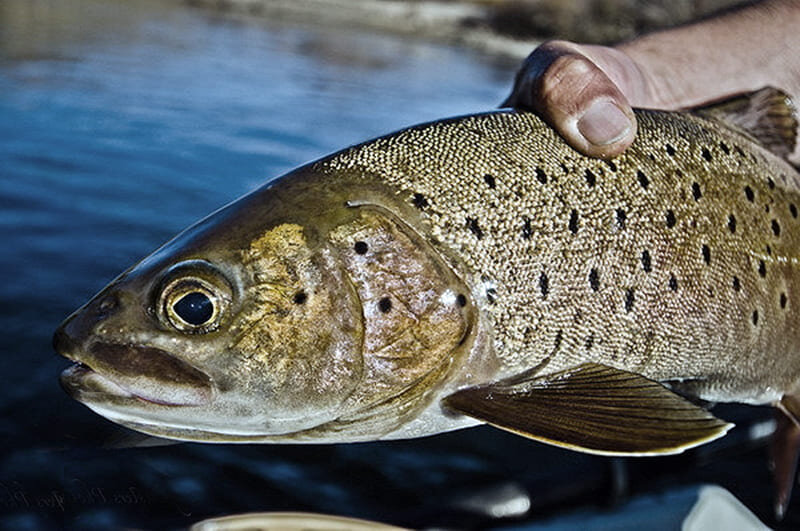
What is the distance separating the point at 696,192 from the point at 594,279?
50cm

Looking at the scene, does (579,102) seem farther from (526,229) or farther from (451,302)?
(451,302)

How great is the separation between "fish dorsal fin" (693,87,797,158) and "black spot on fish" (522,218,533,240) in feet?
3.25

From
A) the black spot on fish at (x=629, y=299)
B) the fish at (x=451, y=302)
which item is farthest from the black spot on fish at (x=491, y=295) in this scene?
the black spot on fish at (x=629, y=299)

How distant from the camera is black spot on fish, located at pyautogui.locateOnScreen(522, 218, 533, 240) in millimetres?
2244

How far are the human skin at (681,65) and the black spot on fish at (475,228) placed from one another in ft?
1.78

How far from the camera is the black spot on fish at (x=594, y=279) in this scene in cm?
228

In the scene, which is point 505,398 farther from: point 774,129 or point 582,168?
point 774,129

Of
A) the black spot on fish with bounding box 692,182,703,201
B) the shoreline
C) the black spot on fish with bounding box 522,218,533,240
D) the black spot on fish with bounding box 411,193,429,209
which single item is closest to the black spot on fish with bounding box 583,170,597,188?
the black spot on fish with bounding box 522,218,533,240

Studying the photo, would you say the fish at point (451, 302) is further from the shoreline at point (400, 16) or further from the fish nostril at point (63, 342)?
the shoreline at point (400, 16)

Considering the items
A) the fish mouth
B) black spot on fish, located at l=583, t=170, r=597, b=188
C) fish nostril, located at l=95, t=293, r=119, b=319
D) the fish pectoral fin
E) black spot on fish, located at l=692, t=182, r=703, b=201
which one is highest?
black spot on fish, located at l=583, t=170, r=597, b=188

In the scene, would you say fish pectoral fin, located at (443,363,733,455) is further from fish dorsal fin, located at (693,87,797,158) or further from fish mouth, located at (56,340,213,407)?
fish dorsal fin, located at (693,87,797,158)

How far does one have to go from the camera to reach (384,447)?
3.68 m

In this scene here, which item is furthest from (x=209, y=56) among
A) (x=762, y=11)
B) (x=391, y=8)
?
(x=391, y=8)

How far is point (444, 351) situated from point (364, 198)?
48 centimetres
